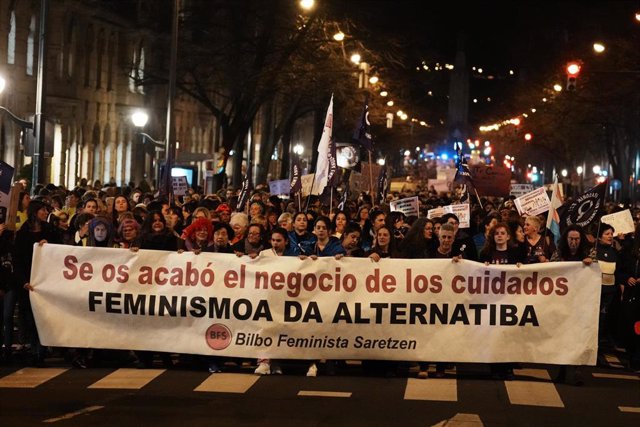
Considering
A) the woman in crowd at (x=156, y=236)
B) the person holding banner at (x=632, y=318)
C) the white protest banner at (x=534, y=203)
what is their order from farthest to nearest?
the white protest banner at (x=534, y=203), the person holding banner at (x=632, y=318), the woman in crowd at (x=156, y=236)

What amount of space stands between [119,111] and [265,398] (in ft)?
136

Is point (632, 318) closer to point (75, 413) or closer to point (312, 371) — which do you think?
point (312, 371)

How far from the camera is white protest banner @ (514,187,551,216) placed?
19.0 metres

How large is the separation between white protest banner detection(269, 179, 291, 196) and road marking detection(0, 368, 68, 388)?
1221cm

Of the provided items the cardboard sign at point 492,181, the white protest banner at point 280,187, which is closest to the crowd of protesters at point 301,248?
the white protest banner at point 280,187

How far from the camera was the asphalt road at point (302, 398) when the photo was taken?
1052cm

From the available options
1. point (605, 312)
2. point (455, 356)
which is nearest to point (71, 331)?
point (455, 356)

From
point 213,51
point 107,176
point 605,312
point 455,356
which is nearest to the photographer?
point 455,356

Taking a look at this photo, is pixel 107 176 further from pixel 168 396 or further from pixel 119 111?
pixel 168 396

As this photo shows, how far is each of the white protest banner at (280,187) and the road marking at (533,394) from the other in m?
12.3

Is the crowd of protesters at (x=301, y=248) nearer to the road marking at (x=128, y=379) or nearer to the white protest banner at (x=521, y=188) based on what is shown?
the road marking at (x=128, y=379)

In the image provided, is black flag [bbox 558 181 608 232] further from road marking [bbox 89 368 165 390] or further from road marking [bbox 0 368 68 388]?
road marking [bbox 0 368 68 388]

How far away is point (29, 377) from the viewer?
1241 centimetres

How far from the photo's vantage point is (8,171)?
13.9 meters
